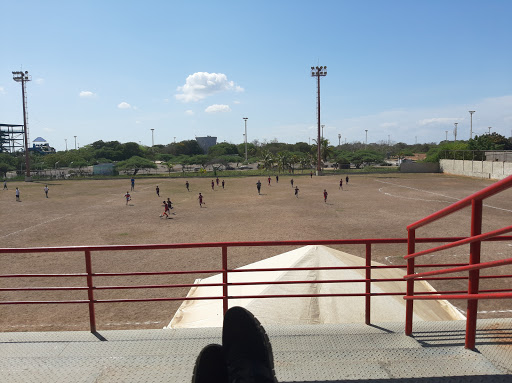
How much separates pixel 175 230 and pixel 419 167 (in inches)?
2415

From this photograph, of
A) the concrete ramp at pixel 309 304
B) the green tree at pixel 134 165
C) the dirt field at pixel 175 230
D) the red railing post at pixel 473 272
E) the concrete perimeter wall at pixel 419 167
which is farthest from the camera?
the green tree at pixel 134 165

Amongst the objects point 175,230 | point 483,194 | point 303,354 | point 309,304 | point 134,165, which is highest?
point 134,165

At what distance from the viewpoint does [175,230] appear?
2208 centimetres

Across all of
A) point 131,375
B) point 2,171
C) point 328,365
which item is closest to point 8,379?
point 131,375

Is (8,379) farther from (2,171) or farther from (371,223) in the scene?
(2,171)

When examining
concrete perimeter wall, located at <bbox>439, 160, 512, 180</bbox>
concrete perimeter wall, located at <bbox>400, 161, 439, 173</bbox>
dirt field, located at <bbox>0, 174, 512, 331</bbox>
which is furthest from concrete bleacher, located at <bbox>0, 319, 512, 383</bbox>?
concrete perimeter wall, located at <bbox>400, 161, 439, 173</bbox>

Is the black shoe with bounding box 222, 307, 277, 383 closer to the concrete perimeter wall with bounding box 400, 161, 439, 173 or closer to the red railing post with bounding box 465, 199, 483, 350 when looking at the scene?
the red railing post with bounding box 465, 199, 483, 350

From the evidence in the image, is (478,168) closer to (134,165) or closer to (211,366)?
(211,366)

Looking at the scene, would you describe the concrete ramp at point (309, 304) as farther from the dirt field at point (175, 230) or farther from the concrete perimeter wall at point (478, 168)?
the concrete perimeter wall at point (478, 168)

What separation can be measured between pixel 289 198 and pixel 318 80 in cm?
3748

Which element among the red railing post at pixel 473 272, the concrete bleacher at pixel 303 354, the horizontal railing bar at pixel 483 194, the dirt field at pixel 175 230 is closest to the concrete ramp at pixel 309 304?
the dirt field at pixel 175 230

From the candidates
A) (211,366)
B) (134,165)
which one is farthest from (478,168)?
(134,165)

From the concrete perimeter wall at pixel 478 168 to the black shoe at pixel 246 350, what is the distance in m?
56.4

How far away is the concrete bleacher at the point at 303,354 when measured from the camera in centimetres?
326
